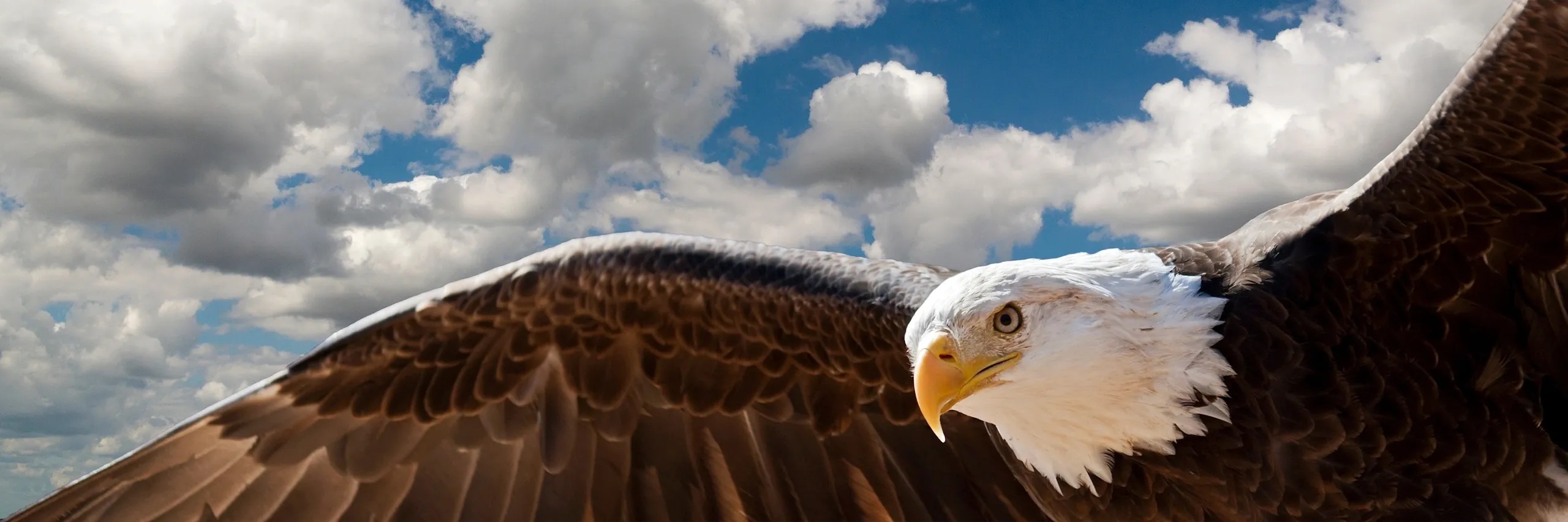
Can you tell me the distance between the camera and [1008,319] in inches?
162

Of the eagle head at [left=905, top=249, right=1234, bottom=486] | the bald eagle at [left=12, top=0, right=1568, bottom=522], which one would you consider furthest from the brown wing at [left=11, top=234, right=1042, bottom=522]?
the eagle head at [left=905, top=249, right=1234, bottom=486]

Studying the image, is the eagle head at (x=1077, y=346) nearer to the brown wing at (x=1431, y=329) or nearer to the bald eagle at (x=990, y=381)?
the bald eagle at (x=990, y=381)

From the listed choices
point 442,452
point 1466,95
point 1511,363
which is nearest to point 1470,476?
point 1511,363

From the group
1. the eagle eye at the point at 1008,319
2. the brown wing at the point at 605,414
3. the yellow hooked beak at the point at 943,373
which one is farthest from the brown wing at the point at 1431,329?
the brown wing at the point at 605,414

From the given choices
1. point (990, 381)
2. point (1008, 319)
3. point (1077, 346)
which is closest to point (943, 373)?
point (990, 381)

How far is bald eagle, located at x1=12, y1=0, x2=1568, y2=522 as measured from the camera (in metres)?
4.22

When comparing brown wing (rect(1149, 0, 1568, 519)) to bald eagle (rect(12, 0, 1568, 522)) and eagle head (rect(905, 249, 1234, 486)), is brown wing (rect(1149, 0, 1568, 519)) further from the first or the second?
eagle head (rect(905, 249, 1234, 486))

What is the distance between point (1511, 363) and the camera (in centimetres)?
432

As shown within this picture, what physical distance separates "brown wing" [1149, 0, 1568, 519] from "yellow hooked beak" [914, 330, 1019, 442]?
95 centimetres

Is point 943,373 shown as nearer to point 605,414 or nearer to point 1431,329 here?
point 1431,329

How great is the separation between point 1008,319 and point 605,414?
7.53 feet

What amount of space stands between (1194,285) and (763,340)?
1980 mm

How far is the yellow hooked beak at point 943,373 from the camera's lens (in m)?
4.04

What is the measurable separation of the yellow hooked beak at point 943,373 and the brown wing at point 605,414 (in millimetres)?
1038
